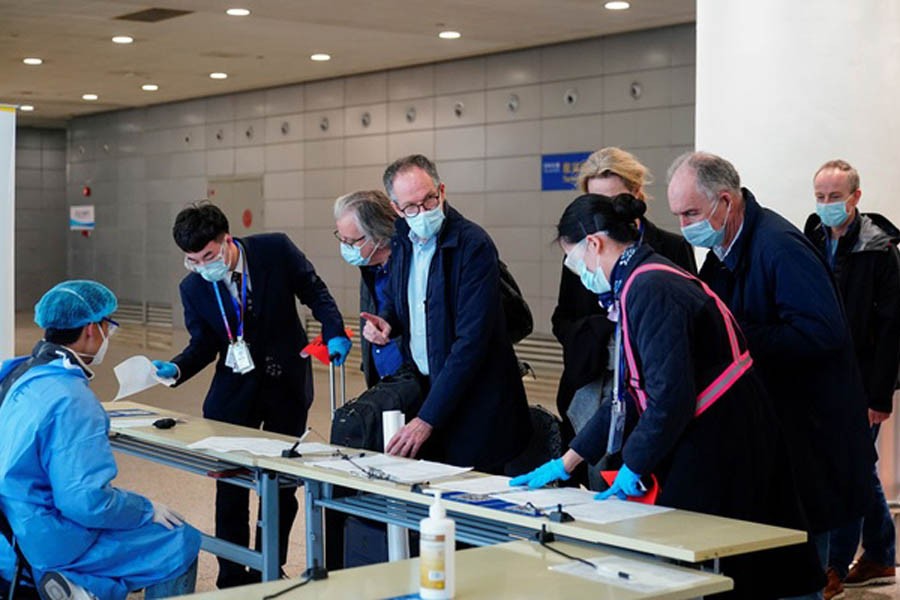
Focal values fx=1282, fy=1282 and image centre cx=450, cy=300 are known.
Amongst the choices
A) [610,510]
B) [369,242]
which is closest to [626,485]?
[610,510]

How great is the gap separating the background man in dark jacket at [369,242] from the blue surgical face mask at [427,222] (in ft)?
1.63

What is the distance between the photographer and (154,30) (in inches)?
473

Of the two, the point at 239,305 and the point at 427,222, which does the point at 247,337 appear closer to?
the point at 239,305

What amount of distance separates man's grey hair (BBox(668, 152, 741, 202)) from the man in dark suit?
6.40ft

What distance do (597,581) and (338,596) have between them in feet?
1.86

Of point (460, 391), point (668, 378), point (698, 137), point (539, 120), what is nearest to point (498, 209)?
point (539, 120)

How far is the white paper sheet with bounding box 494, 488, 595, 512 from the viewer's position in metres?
3.40

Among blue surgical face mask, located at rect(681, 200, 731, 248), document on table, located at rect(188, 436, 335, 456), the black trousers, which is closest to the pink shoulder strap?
blue surgical face mask, located at rect(681, 200, 731, 248)

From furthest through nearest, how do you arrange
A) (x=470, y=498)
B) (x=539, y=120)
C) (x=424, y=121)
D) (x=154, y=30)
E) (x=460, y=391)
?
(x=424, y=121), (x=539, y=120), (x=154, y=30), (x=460, y=391), (x=470, y=498)

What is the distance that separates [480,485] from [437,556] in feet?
3.73

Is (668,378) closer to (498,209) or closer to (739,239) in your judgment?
(739,239)

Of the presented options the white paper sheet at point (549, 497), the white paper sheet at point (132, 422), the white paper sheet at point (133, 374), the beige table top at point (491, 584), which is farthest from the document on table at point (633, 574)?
the white paper sheet at point (132, 422)

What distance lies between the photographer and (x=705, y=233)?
12.1 ft

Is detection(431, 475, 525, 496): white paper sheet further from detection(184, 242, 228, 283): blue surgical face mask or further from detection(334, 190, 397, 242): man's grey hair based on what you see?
detection(184, 242, 228, 283): blue surgical face mask
